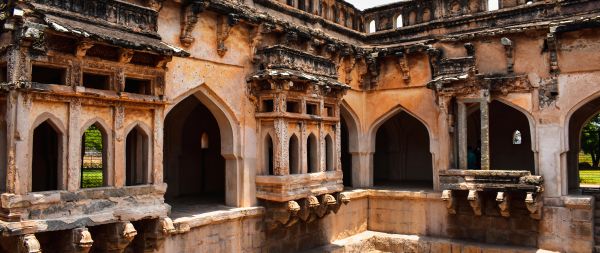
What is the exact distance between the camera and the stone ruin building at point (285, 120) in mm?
6438

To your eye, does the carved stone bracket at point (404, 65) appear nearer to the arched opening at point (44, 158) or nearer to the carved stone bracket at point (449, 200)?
the carved stone bracket at point (449, 200)

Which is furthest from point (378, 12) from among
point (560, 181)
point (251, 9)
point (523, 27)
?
point (560, 181)

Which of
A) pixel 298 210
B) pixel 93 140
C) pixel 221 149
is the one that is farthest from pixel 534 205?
pixel 93 140

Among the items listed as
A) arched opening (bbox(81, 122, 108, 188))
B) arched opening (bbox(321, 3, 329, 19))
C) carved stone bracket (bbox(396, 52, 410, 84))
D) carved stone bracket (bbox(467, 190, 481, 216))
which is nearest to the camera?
carved stone bracket (bbox(467, 190, 481, 216))

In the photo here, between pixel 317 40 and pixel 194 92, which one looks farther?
pixel 317 40

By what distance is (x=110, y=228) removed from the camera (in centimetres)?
689

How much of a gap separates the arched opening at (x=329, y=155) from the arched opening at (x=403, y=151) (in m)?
6.39

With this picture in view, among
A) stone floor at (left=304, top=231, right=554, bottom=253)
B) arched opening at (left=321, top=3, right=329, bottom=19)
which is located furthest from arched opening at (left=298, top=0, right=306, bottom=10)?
stone floor at (left=304, top=231, right=554, bottom=253)

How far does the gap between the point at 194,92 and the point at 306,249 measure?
14.5 ft

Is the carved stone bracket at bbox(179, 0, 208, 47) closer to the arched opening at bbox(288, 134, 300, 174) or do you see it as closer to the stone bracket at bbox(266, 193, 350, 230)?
the arched opening at bbox(288, 134, 300, 174)

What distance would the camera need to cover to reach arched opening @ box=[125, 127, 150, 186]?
7.55 m

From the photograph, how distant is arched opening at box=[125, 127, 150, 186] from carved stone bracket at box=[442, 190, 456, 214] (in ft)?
23.9

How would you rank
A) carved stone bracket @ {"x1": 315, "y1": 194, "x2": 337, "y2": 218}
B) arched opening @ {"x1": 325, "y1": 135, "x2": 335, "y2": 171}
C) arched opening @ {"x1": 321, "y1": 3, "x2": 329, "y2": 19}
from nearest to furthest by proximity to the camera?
carved stone bracket @ {"x1": 315, "y1": 194, "x2": 337, "y2": 218}
arched opening @ {"x1": 325, "y1": 135, "x2": 335, "y2": 171}
arched opening @ {"x1": 321, "y1": 3, "x2": 329, "y2": 19}

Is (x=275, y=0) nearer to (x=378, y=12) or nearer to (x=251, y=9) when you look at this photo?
(x=251, y=9)
